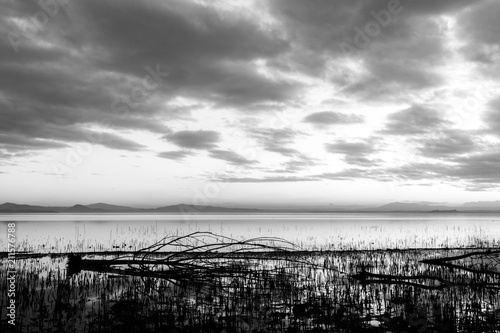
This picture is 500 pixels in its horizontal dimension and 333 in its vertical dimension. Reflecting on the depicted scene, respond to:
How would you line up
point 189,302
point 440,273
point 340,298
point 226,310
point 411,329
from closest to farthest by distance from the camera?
1. point 411,329
2. point 226,310
3. point 189,302
4. point 340,298
5. point 440,273

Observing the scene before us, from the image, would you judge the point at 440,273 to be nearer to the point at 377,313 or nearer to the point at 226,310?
the point at 377,313

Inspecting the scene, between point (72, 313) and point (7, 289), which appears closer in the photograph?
point (72, 313)

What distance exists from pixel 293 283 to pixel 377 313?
3.66m

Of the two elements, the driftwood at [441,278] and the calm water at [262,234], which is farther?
the calm water at [262,234]

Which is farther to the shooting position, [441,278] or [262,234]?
[262,234]

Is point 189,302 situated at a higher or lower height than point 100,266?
lower

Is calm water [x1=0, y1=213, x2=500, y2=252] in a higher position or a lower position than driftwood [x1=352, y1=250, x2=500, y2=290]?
lower

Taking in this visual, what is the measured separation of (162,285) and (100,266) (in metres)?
5.01

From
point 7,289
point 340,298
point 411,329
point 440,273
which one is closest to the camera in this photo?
point 411,329

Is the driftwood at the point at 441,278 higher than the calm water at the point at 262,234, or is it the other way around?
the driftwood at the point at 441,278

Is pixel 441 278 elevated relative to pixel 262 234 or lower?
elevated

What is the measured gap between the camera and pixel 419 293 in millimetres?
11164

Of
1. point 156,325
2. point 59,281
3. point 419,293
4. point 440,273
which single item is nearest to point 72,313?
point 156,325

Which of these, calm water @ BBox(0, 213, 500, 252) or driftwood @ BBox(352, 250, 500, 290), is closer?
driftwood @ BBox(352, 250, 500, 290)
